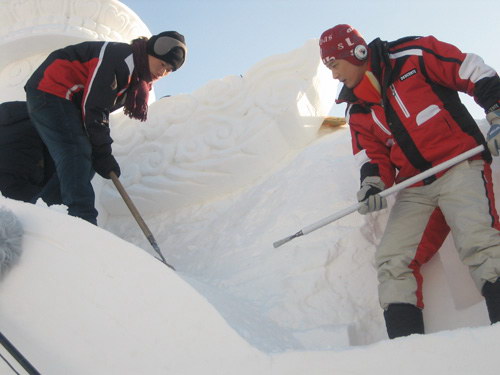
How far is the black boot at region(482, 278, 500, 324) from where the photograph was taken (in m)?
1.92

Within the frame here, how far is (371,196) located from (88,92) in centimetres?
128

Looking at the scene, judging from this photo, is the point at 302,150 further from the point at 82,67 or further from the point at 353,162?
the point at 82,67

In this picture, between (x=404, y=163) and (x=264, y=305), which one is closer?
(x=264, y=305)

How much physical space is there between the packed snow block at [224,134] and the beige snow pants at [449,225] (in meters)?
0.94

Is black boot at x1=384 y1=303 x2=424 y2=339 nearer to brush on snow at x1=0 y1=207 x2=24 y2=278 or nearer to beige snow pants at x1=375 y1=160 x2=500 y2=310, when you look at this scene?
beige snow pants at x1=375 y1=160 x2=500 y2=310

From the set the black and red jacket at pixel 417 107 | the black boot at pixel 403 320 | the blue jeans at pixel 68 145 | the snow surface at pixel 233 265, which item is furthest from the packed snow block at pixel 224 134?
the black boot at pixel 403 320

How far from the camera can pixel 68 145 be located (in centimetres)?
278

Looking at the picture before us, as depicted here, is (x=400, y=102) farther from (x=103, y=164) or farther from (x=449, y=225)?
(x=103, y=164)

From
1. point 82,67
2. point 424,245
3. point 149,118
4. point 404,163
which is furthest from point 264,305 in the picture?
point 149,118

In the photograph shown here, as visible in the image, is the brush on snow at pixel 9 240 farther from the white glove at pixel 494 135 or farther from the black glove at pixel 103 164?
the white glove at pixel 494 135

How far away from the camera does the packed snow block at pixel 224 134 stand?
3.26 meters

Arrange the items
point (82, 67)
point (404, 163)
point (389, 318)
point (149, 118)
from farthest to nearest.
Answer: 1. point (149, 118)
2. point (82, 67)
3. point (404, 163)
4. point (389, 318)

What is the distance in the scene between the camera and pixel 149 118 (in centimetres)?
367

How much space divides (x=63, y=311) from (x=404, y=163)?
138 centimetres
